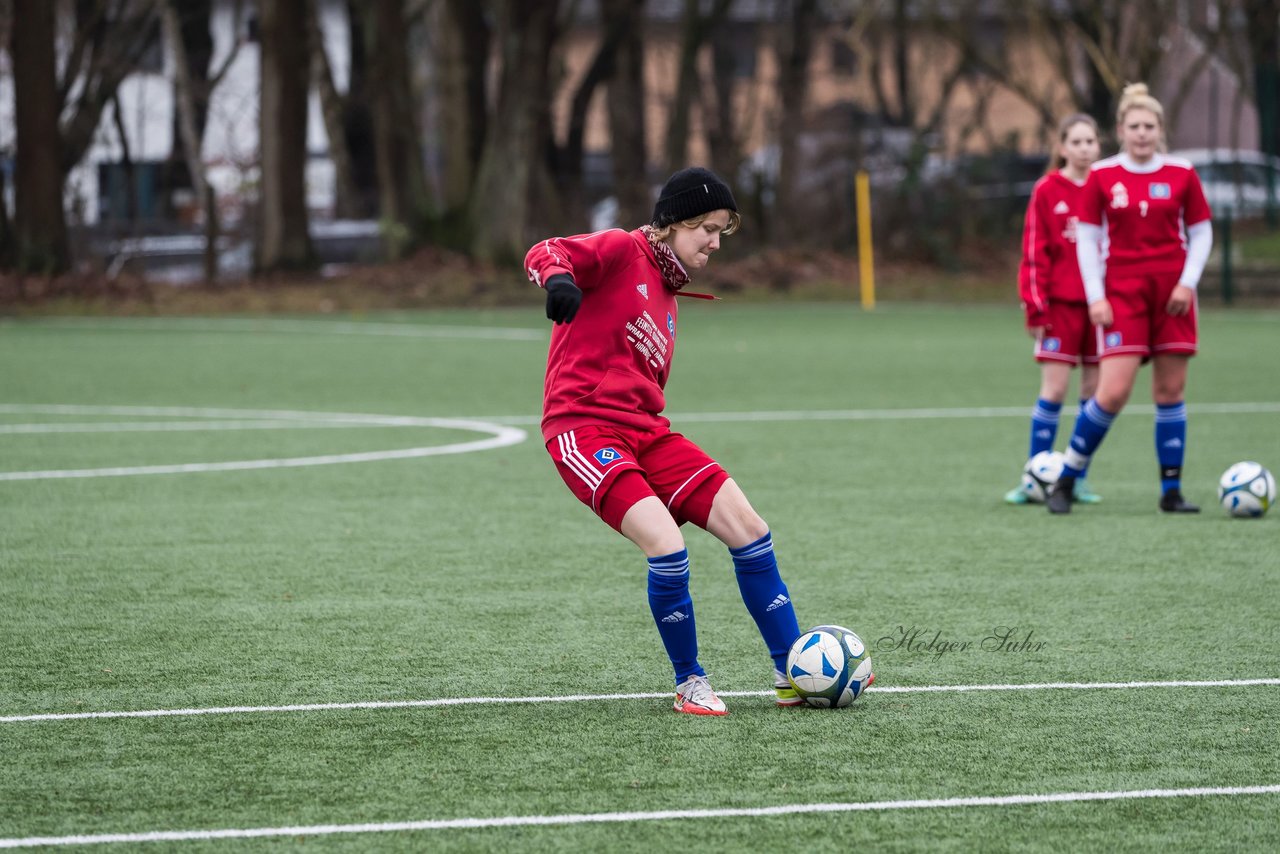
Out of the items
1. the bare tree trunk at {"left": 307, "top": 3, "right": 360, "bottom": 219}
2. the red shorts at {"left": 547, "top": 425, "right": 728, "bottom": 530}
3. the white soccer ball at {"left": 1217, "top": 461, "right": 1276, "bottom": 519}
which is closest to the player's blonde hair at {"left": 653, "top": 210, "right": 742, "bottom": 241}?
the red shorts at {"left": 547, "top": 425, "right": 728, "bottom": 530}

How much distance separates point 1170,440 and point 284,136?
23.4 meters

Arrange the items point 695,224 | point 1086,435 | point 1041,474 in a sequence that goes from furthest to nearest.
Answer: point 1041,474
point 1086,435
point 695,224

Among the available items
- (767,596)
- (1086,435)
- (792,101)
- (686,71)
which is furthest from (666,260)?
(792,101)

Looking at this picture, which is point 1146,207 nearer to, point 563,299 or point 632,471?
point 632,471

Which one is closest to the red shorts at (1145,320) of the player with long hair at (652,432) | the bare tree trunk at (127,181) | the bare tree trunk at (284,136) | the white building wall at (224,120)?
the player with long hair at (652,432)

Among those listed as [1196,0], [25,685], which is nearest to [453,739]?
[25,685]

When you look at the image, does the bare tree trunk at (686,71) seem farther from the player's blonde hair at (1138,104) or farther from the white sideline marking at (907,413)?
the player's blonde hair at (1138,104)

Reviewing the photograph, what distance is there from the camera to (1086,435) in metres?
9.15

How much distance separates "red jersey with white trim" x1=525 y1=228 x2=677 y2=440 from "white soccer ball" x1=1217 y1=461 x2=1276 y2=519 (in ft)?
14.2

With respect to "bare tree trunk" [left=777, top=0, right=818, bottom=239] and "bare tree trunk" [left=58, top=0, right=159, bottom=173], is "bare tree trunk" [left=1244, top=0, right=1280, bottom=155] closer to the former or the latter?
"bare tree trunk" [left=777, top=0, right=818, bottom=239]

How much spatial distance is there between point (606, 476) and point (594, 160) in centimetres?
5108

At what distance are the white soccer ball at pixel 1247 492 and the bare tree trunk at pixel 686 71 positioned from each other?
25012 millimetres

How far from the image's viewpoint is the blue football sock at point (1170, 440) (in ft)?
30.0

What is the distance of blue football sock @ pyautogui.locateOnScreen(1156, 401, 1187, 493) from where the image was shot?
9.14 m
